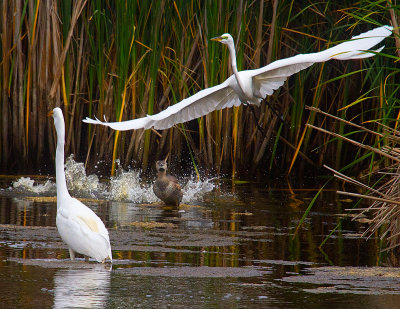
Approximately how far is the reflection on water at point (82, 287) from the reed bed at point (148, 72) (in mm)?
5797

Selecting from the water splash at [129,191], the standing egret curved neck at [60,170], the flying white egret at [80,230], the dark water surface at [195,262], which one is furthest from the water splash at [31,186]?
the flying white egret at [80,230]

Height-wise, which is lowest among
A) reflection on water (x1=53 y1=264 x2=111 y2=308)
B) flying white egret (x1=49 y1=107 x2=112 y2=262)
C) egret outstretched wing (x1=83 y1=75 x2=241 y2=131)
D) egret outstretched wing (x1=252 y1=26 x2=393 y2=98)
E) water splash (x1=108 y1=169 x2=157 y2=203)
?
reflection on water (x1=53 y1=264 x2=111 y2=308)

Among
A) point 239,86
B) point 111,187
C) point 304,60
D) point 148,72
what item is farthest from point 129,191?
point 304,60

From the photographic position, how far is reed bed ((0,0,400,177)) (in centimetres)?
1112

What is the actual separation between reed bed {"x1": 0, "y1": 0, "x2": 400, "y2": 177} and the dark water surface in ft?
7.89

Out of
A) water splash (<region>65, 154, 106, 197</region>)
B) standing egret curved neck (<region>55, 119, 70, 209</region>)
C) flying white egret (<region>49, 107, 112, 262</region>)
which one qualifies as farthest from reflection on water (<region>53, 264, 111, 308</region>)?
water splash (<region>65, 154, 106, 197</region>)

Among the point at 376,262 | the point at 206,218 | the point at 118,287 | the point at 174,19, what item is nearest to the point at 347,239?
the point at 376,262

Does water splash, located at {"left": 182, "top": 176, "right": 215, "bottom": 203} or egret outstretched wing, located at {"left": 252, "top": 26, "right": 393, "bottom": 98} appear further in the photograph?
water splash, located at {"left": 182, "top": 176, "right": 215, "bottom": 203}

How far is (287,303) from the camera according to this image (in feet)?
14.3

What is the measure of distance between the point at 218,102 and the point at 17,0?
3.55 m

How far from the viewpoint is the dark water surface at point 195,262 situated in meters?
4.41

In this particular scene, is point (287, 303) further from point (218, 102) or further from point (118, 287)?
point (218, 102)

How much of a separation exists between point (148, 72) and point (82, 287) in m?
7.15

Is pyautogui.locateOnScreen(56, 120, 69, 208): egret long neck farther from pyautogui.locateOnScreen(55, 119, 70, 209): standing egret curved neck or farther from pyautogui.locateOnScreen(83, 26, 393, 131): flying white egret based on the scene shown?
pyautogui.locateOnScreen(83, 26, 393, 131): flying white egret
